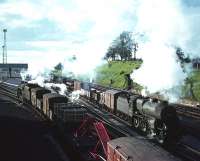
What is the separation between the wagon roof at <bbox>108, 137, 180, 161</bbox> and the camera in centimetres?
1794

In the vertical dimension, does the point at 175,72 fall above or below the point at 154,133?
above

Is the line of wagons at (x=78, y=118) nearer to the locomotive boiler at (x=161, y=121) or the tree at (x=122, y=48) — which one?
the locomotive boiler at (x=161, y=121)

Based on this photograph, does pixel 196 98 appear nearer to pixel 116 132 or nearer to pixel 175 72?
pixel 175 72

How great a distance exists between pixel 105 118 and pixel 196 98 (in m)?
18.1

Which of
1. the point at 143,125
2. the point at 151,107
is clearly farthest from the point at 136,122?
the point at 151,107

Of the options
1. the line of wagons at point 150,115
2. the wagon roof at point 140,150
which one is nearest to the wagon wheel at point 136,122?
the line of wagons at point 150,115

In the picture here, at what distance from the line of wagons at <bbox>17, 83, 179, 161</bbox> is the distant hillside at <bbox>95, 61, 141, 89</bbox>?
117ft

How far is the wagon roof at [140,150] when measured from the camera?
17.9 m

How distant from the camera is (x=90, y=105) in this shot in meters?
64.9

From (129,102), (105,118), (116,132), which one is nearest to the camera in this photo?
(116,132)

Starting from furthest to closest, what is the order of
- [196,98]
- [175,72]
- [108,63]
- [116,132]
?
[108,63] < [196,98] < [175,72] < [116,132]

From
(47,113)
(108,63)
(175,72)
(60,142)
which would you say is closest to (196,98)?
(175,72)

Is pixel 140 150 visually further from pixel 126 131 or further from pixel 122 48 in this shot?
pixel 122 48

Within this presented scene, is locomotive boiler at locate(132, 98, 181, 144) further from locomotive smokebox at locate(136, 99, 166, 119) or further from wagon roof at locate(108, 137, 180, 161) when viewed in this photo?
wagon roof at locate(108, 137, 180, 161)
